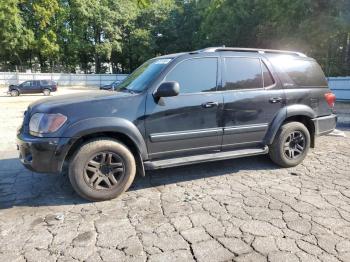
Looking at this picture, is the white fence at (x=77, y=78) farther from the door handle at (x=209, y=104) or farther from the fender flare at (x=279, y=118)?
the door handle at (x=209, y=104)

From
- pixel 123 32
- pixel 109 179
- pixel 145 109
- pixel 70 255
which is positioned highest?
pixel 123 32

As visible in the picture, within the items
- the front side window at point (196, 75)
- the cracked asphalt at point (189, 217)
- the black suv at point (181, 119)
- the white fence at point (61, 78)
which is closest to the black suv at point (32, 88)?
the white fence at point (61, 78)

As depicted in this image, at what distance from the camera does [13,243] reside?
321 centimetres

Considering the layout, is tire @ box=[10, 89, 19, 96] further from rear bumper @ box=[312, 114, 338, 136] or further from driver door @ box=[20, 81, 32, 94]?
rear bumper @ box=[312, 114, 338, 136]

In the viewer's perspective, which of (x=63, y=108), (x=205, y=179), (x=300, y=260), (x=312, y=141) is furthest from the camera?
(x=312, y=141)

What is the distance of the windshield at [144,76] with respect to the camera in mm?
4492

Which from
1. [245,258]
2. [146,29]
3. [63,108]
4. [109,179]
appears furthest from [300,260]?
[146,29]

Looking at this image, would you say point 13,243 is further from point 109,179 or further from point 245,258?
point 245,258

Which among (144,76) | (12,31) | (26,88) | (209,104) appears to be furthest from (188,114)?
(12,31)

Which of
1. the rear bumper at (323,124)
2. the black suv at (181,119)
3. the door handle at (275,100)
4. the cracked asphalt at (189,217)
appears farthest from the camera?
the rear bumper at (323,124)

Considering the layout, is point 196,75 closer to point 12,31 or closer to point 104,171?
point 104,171

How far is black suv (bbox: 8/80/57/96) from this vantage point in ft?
86.0

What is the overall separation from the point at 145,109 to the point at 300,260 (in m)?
2.48

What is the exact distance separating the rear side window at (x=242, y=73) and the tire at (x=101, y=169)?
1.83 meters
